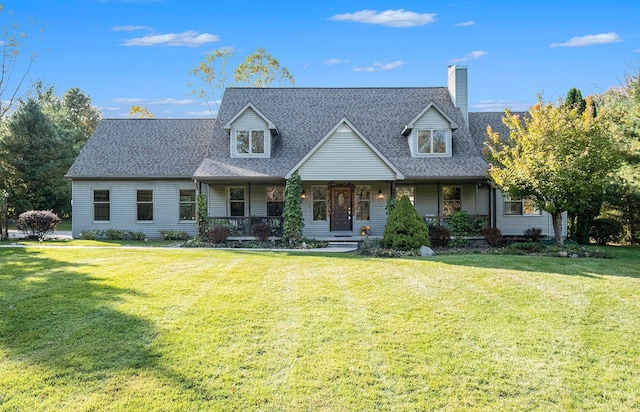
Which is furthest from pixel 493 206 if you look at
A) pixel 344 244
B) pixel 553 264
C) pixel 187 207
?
pixel 187 207

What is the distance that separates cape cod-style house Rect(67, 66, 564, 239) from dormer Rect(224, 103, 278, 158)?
1.8 inches

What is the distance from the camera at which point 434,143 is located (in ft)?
68.2

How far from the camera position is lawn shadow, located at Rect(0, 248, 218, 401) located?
5.41 meters

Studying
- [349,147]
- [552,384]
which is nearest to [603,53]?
[349,147]

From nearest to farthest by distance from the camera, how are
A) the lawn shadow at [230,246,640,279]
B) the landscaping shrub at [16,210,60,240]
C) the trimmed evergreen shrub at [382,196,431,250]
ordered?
1. the lawn shadow at [230,246,640,279]
2. the trimmed evergreen shrub at [382,196,431,250]
3. the landscaping shrub at [16,210,60,240]

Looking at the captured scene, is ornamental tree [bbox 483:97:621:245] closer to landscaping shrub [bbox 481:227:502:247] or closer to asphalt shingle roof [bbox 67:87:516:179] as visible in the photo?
landscaping shrub [bbox 481:227:502:247]

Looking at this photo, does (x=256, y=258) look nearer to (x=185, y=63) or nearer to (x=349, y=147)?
(x=349, y=147)

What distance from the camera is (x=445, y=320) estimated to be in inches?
289

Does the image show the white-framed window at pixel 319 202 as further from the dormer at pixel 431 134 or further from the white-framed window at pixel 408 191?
the dormer at pixel 431 134

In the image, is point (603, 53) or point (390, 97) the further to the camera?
point (390, 97)

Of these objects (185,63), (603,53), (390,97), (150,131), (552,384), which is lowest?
(552,384)

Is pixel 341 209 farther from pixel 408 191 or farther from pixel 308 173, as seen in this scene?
pixel 408 191

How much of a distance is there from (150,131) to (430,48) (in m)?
Result: 15.7

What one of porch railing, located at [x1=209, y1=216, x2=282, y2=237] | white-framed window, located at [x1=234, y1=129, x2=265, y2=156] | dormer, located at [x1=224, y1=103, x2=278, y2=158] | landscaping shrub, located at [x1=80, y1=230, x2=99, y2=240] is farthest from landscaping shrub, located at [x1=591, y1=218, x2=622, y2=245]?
landscaping shrub, located at [x1=80, y1=230, x2=99, y2=240]
